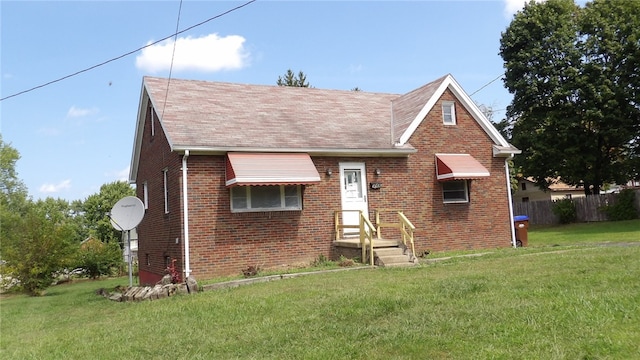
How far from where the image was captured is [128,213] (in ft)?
44.5

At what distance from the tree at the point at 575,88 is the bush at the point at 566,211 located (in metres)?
2.14

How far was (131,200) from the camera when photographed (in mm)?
13641

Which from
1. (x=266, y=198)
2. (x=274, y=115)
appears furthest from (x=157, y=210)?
(x=274, y=115)

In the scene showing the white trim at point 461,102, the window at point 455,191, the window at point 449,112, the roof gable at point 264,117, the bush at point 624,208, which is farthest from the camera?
the bush at point 624,208

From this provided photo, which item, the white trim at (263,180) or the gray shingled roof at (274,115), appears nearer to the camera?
the white trim at (263,180)

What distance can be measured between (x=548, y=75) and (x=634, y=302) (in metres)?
33.0

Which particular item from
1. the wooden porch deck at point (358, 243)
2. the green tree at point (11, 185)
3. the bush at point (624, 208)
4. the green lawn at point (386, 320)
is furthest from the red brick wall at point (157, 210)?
the green tree at point (11, 185)

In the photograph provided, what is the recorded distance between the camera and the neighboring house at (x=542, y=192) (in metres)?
47.8

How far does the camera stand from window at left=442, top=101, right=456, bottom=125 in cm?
1697

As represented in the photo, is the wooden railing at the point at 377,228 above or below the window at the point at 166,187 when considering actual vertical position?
below

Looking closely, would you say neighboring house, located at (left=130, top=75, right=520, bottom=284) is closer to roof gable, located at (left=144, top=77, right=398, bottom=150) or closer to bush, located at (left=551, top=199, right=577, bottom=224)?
roof gable, located at (left=144, top=77, right=398, bottom=150)

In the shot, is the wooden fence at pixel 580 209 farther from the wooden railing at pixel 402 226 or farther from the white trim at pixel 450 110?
the wooden railing at pixel 402 226

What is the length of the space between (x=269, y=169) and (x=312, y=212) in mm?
2038

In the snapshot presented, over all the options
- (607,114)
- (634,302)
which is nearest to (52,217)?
(634,302)
